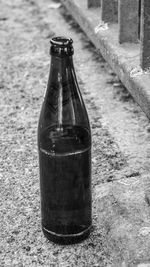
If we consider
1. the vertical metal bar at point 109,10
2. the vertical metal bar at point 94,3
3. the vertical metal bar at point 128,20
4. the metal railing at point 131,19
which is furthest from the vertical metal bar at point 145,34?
the vertical metal bar at point 94,3

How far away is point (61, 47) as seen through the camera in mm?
2275

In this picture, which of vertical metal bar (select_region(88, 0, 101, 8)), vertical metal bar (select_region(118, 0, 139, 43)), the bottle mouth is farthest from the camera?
vertical metal bar (select_region(88, 0, 101, 8))

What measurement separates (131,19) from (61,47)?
41.6 inches

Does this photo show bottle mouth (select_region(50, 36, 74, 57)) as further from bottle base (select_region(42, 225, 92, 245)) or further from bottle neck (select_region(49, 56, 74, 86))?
bottle base (select_region(42, 225, 92, 245))

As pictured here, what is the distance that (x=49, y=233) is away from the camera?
8.25 ft

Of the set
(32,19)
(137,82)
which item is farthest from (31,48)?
(137,82)

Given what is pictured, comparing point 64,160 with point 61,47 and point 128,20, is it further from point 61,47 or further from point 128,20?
point 128,20

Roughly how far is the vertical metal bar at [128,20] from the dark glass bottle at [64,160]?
0.90 meters

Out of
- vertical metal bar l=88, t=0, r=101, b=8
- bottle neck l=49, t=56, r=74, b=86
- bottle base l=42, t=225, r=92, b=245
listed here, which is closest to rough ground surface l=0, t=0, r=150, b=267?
bottle base l=42, t=225, r=92, b=245

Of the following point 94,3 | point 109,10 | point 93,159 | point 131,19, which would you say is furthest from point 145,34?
point 94,3

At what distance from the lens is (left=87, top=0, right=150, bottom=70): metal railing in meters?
2.73

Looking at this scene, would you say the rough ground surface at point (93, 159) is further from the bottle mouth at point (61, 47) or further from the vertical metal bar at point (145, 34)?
the bottle mouth at point (61, 47)

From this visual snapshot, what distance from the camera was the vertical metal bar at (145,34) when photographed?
2.67 m

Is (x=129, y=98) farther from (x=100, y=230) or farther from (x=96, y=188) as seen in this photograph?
(x=100, y=230)
